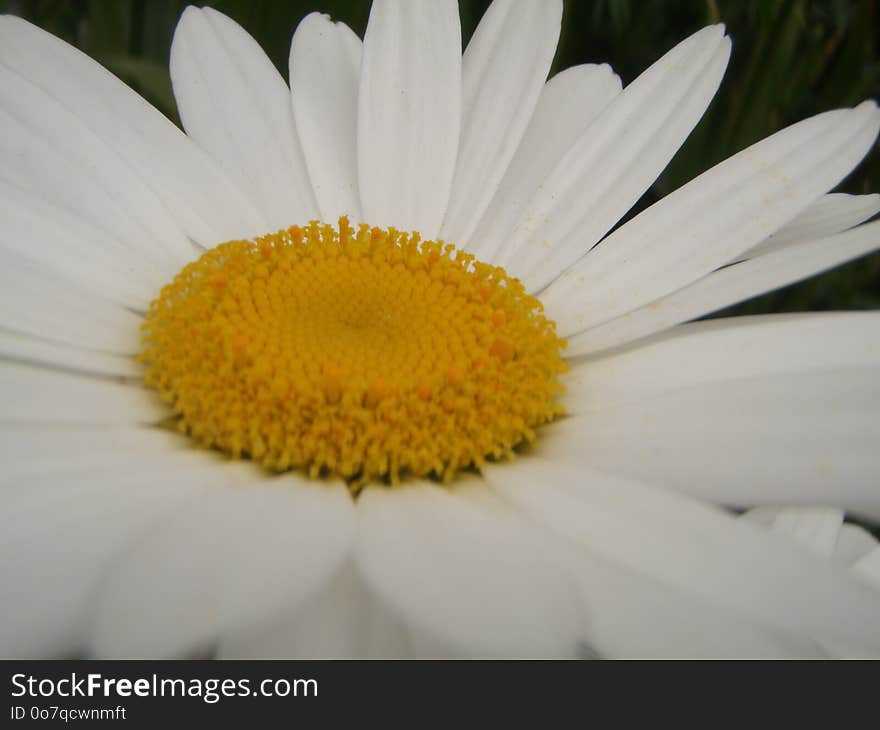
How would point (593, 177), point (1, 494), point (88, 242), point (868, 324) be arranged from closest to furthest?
point (1, 494) → point (868, 324) → point (88, 242) → point (593, 177)

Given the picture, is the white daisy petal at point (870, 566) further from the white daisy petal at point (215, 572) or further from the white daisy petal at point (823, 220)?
the white daisy petal at point (215, 572)

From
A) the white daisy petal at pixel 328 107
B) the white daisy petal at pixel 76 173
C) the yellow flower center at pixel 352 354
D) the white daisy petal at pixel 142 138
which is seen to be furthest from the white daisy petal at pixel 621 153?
the white daisy petal at pixel 76 173

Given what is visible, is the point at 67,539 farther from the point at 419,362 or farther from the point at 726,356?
the point at 726,356

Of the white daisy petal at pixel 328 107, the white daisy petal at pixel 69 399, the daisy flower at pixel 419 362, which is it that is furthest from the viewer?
the white daisy petal at pixel 328 107

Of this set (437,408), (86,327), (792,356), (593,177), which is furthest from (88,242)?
(792,356)
